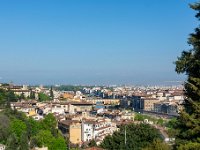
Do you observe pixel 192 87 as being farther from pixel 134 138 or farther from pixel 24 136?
pixel 24 136

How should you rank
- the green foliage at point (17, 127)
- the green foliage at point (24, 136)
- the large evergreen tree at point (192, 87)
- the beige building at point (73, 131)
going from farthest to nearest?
the beige building at point (73, 131) < the green foliage at point (17, 127) < the green foliage at point (24, 136) < the large evergreen tree at point (192, 87)

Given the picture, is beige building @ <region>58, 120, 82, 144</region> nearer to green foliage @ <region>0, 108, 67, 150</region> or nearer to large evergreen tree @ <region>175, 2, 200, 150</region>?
green foliage @ <region>0, 108, 67, 150</region>

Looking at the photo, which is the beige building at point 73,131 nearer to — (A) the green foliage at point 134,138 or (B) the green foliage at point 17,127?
(B) the green foliage at point 17,127

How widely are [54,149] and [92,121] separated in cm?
1679

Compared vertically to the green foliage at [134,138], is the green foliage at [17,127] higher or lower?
lower

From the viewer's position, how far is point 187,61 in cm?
912

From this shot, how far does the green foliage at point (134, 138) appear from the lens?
90.7 feet

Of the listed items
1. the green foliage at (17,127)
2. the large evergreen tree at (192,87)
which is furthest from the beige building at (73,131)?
the large evergreen tree at (192,87)

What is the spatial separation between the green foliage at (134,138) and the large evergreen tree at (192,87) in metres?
18.3

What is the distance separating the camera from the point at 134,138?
1097 inches

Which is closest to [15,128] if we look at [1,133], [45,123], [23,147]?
[1,133]

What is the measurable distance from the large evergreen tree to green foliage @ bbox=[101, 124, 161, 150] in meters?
18.3

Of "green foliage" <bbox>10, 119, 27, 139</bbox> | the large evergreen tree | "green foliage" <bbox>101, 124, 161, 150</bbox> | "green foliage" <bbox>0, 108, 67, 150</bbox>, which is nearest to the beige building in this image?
"green foliage" <bbox>0, 108, 67, 150</bbox>

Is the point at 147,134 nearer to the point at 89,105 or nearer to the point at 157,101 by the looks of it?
the point at 89,105
